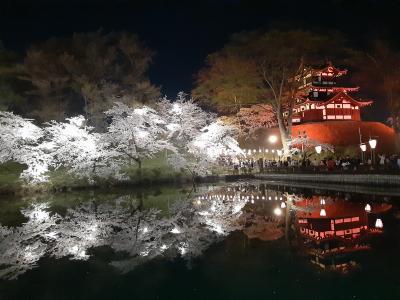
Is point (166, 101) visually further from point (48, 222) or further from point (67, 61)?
point (48, 222)

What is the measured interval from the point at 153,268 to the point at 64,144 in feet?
81.5

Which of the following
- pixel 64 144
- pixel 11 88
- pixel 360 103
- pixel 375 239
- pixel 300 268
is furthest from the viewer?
pixel 360 103

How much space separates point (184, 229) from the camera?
13.2m

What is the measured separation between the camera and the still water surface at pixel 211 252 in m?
7.21

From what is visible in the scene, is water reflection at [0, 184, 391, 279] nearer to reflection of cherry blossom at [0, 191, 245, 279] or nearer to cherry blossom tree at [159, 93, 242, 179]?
reflection of cherry blossom at [0, 191, 245, 279]

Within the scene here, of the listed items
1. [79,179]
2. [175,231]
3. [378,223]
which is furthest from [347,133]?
[175,231]

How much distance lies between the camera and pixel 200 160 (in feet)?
111

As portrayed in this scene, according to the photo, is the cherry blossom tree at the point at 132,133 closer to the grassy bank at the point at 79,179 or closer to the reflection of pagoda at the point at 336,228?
the grassy bank at the point at 79,179

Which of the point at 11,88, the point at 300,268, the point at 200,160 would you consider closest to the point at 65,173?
the point at 200,160

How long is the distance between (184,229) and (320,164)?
75.9 ft

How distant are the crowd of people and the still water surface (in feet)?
18.7

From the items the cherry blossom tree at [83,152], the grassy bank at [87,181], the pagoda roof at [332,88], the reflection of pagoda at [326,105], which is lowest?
the grassy bank at [87,181]

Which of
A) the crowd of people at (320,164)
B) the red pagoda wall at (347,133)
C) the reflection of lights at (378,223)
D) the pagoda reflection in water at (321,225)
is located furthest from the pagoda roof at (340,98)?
the reflection of lights at (378,223)

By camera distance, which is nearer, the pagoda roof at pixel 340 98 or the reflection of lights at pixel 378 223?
the reflection of lights at pixel 378 223
